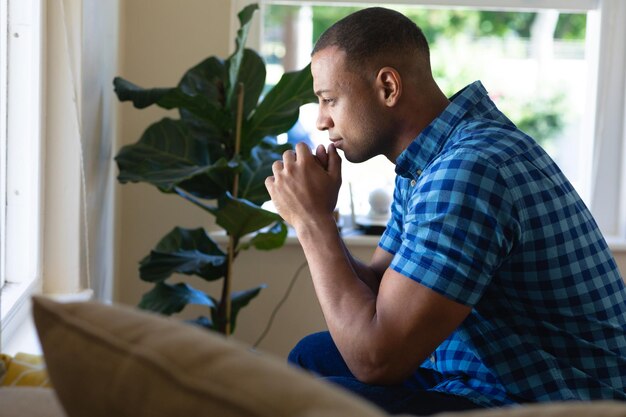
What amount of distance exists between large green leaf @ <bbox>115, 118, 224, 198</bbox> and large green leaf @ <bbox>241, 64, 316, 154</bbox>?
131 millimetres

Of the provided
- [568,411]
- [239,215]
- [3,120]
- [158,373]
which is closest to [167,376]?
[158,373]

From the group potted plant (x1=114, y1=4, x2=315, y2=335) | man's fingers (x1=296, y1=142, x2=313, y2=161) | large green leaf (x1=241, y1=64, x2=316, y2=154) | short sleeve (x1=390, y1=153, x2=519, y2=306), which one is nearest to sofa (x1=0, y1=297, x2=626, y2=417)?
short sleeve (x1=390, y1=153, x2=519, y2=306)

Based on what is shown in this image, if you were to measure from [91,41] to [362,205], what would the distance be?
1293 millimetres

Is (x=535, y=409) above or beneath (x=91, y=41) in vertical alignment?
beneath

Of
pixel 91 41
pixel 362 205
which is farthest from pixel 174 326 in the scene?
pixel 362 205

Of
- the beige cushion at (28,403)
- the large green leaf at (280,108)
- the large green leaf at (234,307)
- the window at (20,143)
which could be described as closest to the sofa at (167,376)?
the beige cushion at (28,403)

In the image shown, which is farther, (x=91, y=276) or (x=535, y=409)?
(x=91, y=276)

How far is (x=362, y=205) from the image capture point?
328 cm

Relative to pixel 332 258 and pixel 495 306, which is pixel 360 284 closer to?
pixel 332 258

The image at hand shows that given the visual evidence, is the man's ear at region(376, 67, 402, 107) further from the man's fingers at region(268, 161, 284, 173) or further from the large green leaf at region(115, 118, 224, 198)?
the large green leaf at region(115, 118, 224, 198)

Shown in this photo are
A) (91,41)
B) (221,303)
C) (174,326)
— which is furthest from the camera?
(221,303)

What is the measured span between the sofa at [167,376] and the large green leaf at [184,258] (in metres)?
1.74

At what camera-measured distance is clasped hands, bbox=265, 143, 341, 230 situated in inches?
66.5

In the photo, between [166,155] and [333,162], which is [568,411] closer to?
[333,162]
